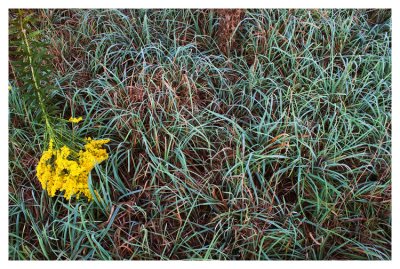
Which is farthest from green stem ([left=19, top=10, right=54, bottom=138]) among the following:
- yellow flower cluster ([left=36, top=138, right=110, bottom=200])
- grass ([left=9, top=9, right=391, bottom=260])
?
grass ([left=9, top=9, right=391, bottom=260])

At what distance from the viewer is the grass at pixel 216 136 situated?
174 cm

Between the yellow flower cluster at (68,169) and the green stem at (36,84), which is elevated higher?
the green stem at (36,84)

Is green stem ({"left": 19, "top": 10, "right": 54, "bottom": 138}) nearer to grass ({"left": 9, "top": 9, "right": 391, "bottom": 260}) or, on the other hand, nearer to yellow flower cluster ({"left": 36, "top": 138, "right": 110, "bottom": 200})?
yellow flower cluster ({"left": 36, "top": 138, "right": 110, "bottom": 200})

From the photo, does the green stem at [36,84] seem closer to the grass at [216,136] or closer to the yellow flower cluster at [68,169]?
the yellow flower cluster at [68,169]

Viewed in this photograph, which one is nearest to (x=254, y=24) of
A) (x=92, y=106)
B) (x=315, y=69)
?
(x=315, y=69)

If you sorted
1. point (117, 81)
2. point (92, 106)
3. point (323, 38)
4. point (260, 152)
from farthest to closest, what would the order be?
point (323, 38) < point (117, 81) < point (92, 106) < point (260, 152)

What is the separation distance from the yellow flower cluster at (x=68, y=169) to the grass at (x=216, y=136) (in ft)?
0.20

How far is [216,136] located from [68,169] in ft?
2.03

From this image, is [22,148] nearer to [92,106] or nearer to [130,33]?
[92,106]

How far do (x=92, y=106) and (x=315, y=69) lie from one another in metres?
1.04

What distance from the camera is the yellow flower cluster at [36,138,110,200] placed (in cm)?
174

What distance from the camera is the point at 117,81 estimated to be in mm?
2158

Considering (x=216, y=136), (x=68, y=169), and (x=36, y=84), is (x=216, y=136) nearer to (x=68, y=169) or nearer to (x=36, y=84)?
(x=68, y=169)

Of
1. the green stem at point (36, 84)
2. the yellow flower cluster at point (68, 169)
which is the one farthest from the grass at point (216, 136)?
the green stem at point (36, 84)
